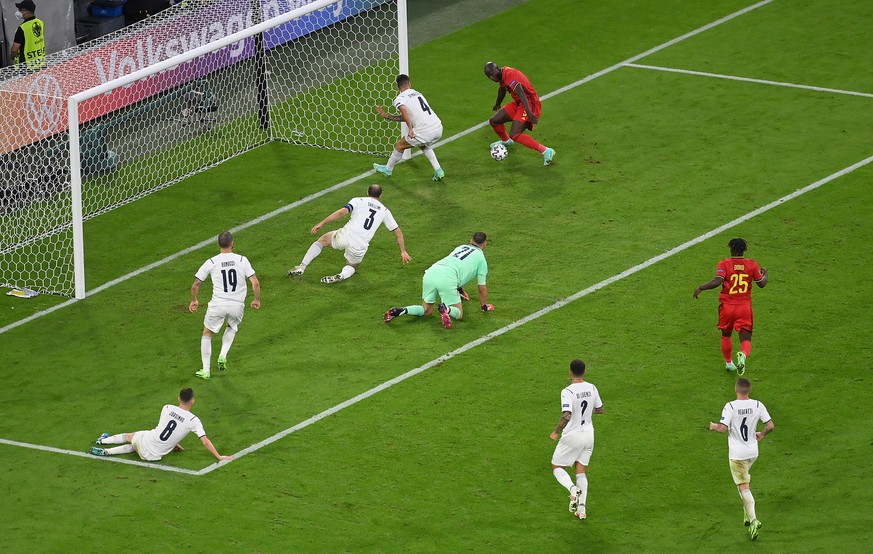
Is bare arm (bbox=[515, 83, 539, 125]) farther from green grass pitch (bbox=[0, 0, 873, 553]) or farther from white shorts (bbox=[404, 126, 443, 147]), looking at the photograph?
white shorts (bbox=[404, 126, 443, 147])

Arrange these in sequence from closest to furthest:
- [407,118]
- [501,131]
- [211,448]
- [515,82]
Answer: [211,448], [407,118], [515,82], [501,131]

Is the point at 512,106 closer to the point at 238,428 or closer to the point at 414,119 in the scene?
the point at 414,119

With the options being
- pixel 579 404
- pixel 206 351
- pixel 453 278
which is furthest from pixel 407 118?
pixel 579 404

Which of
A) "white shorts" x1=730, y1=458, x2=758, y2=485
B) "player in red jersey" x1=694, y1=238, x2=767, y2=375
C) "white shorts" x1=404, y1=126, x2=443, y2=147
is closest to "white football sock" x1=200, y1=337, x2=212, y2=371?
"player in red jersey" x1=694, y1=238, x2=767, y2=375

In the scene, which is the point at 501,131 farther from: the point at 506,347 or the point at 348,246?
the point at 506,347

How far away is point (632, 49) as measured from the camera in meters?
28.4

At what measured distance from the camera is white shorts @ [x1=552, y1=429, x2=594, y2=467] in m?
15.3

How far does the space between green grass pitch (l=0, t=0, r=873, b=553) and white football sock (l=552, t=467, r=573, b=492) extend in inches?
13.1

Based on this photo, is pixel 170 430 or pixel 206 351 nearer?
pixel 170 430

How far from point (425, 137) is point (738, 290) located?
22.7ft

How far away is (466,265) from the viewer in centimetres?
1902

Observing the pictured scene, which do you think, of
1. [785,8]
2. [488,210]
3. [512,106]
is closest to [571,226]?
[488,210]

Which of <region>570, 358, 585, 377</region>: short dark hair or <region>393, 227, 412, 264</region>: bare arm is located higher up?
<region>570, 358, 585, 377</region>: short dark hair

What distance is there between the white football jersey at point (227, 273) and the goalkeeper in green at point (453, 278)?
7.38ft
